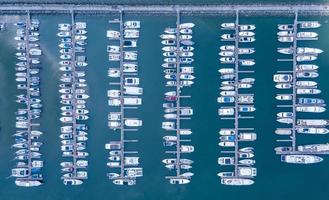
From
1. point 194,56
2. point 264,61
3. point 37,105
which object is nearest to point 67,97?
point 37,105

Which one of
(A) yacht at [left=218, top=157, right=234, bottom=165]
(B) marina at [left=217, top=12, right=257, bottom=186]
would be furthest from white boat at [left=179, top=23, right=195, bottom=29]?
(A) yacht at [left=218, top=157, right=234, bottom=165]

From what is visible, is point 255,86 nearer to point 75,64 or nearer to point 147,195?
point 147,195

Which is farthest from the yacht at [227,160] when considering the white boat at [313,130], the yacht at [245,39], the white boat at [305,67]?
the yacht at [245,39]

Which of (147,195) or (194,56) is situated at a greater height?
(194,56)

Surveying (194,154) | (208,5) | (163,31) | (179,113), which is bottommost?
(194,154)

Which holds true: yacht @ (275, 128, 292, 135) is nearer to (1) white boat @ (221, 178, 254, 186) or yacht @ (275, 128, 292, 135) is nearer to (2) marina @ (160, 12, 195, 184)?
(1) white boat @ (221, 178, 254, 186)

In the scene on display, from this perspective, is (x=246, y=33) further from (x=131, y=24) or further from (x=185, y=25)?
(x=131, y=24)

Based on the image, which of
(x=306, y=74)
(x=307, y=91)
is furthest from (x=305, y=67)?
(x=307, y=91)
